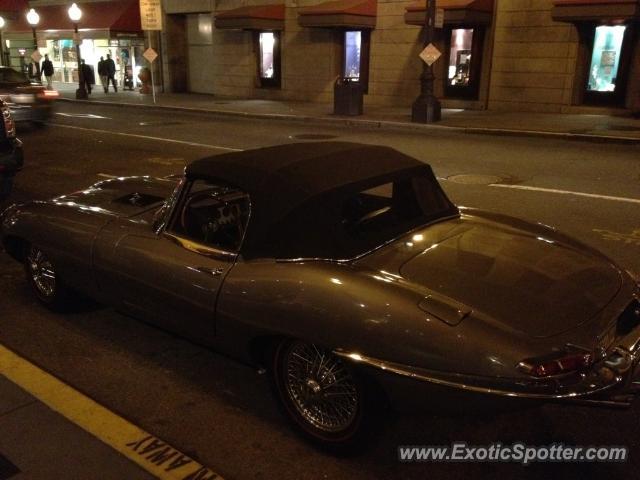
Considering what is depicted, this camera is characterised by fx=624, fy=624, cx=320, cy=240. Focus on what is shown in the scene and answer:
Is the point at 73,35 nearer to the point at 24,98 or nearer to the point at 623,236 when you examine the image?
the point at 24,98

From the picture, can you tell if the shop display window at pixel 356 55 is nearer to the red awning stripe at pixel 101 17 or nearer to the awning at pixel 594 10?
the awning at pixel 594 10

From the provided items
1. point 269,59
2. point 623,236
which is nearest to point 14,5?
point 269,59

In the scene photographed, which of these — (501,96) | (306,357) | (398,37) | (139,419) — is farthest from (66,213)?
(398,37)

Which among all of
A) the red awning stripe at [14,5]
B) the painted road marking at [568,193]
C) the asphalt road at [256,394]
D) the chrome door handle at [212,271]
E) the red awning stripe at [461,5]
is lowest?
the asphalt road at [256,394]

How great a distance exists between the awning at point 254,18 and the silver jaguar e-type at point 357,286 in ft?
68.6

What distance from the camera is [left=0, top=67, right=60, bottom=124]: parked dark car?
15.5 m

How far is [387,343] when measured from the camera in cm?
269

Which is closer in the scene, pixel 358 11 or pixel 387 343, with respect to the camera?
pixel 387 343

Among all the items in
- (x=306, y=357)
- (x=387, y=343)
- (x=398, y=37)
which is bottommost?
(x=306, y=357)

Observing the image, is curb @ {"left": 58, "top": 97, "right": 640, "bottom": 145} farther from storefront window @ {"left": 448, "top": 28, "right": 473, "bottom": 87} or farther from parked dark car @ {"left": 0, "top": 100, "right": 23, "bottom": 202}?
parked dark car @ {"left": 0, "top": 100, "right": 23, "bottom": 202}

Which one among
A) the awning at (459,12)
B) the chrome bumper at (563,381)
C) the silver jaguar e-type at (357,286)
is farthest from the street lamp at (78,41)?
the chrome bumper at (563,381)

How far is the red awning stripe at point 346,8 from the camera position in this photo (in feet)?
68.1

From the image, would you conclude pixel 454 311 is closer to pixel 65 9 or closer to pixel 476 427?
pixel 476 427

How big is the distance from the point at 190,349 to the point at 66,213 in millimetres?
1323
